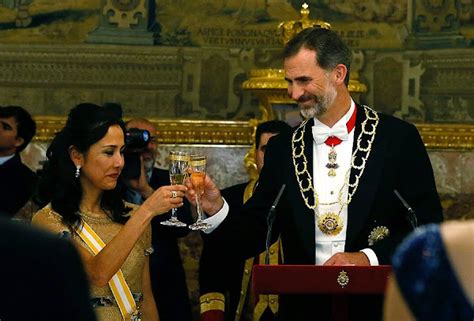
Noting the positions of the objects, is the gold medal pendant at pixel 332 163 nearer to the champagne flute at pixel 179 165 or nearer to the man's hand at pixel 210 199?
the man's hand at pixel 210 199

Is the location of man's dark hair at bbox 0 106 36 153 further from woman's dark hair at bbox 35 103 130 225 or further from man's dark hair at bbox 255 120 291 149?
woman's dark hair at bbox 35 103 130 225

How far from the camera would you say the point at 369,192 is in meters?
4.85

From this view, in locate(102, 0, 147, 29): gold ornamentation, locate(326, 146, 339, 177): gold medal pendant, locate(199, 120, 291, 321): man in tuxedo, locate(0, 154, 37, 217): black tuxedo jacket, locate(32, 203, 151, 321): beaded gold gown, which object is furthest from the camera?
locate(102, 0, 147, 29): gold ornamentation

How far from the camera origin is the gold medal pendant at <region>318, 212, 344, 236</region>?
4.81m

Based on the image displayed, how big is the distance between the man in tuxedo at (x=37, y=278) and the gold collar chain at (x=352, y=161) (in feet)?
11.5

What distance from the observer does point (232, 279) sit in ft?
23.2

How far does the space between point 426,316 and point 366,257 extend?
3109 millimetres

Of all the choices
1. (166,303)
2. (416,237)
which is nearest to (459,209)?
(166,303)

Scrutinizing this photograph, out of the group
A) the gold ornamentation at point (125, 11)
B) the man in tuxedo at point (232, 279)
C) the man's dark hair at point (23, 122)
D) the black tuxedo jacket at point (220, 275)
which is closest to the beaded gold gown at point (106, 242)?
the man in tuxedo at point (232, 279)

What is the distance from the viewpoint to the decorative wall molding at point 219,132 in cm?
859

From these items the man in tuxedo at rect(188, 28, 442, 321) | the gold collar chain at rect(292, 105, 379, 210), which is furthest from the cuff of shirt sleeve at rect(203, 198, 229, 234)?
the gold collar chain at rect(292, 105, 379, 210)

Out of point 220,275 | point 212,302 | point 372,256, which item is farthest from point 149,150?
point 372,256

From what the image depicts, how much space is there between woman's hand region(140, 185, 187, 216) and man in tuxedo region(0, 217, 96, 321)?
3.23m

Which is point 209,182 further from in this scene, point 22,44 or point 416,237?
point 22,44
